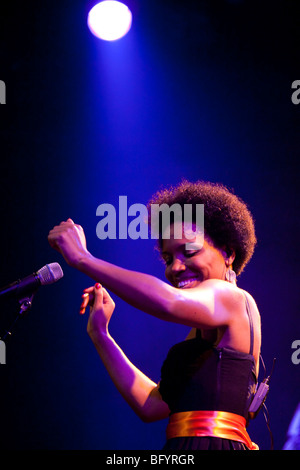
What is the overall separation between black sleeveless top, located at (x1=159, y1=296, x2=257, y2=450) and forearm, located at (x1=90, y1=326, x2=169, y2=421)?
0.28 meters

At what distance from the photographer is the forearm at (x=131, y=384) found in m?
2.00

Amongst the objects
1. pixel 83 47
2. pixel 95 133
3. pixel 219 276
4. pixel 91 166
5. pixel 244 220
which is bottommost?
pixel 219 276

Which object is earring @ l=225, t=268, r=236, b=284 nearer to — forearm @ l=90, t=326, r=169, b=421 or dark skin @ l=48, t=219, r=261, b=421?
dark skin @ l=48, t=219, r=261, b=421

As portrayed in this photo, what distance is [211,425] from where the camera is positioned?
158cm

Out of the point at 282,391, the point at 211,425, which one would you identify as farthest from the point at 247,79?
the point at 211,425

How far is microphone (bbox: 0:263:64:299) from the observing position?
1839 mm

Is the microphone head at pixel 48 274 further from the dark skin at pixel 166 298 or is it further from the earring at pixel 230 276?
the earring at pixel 230 276

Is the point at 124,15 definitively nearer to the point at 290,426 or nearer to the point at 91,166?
the point at 91,166

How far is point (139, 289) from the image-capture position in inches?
55.7

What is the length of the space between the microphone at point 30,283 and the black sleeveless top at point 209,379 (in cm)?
60

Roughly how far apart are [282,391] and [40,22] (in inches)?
138

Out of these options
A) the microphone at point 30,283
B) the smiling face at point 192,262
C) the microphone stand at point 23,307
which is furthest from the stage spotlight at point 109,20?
the microphone stand at point 23,307

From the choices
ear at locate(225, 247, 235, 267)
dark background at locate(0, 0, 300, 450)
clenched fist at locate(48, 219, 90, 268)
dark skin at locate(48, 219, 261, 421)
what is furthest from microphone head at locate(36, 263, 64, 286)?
dark background at locate(0, 0, 300, 450)

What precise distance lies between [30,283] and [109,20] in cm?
295
